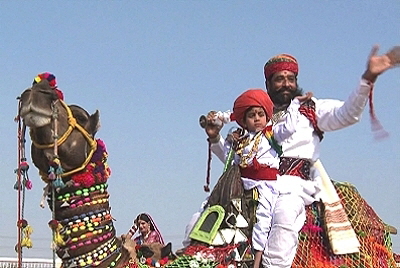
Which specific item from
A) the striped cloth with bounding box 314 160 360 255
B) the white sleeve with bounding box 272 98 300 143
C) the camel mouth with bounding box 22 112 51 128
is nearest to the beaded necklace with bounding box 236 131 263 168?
the white sleeve with bounding box 272 98 300 143

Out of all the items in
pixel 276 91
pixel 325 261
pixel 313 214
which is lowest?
pixel 325 261

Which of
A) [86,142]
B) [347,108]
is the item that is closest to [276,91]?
[347,108]

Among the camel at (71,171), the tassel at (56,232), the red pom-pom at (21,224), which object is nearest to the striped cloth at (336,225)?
the camel at (71,171)

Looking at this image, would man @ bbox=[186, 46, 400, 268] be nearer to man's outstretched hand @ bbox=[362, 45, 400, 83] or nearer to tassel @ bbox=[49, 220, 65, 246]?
man's outstretched hand @ bbox=[362, 45, 400, 83]

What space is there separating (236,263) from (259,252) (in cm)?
18

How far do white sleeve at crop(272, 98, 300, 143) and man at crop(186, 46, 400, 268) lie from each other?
0.14 feet

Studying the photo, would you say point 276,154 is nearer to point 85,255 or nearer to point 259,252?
point 259,252

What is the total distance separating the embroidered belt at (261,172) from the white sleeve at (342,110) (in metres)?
0.60

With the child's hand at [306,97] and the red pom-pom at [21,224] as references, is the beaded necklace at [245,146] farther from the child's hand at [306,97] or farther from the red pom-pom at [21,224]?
the red pom-pom at [21,224]

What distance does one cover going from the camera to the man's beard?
5773 millimetres

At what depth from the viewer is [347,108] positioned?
4891 millimetres

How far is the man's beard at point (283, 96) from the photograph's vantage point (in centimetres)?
577

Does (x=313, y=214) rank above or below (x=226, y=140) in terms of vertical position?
below

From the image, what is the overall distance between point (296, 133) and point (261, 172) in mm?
552
